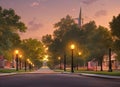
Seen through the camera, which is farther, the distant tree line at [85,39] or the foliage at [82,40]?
the foliage at [82,40]

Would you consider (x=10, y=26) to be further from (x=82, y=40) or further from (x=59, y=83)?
(x=59, y=83)

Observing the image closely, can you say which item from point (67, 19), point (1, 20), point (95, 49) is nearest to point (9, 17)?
point (1, 20)

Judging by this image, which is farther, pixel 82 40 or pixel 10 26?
pixel 82 40

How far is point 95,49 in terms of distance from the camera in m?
101

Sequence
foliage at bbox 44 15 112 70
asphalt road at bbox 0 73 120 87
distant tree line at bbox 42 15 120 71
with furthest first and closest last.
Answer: foliage at bbox 44 15 112 70 → distant tree line at bbox 42 15 120 71 → asphalt road at bbox 0 73 120 87

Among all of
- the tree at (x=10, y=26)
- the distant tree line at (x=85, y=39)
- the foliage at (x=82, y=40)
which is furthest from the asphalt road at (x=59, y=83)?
the foliage at (x=82, y=40)

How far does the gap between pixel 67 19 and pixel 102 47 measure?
229ft

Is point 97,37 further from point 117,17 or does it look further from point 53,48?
point 53,48

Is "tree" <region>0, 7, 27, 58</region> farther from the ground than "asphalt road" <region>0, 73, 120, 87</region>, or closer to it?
farther from the ground

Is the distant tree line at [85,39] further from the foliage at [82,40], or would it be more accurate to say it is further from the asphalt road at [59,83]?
the asphalt road at [59,83]

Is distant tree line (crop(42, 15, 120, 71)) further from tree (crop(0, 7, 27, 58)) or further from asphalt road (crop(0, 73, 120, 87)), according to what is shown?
asphalt road (crop(0, 73, 120, 87))

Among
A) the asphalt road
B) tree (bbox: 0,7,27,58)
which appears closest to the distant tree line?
tree (bbox: 0,7,27,58)

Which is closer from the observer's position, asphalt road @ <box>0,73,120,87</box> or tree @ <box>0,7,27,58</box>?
asphalt road @ <box>0,73,120,87</box>

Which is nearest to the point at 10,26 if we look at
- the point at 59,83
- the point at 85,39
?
the point at 85,39
